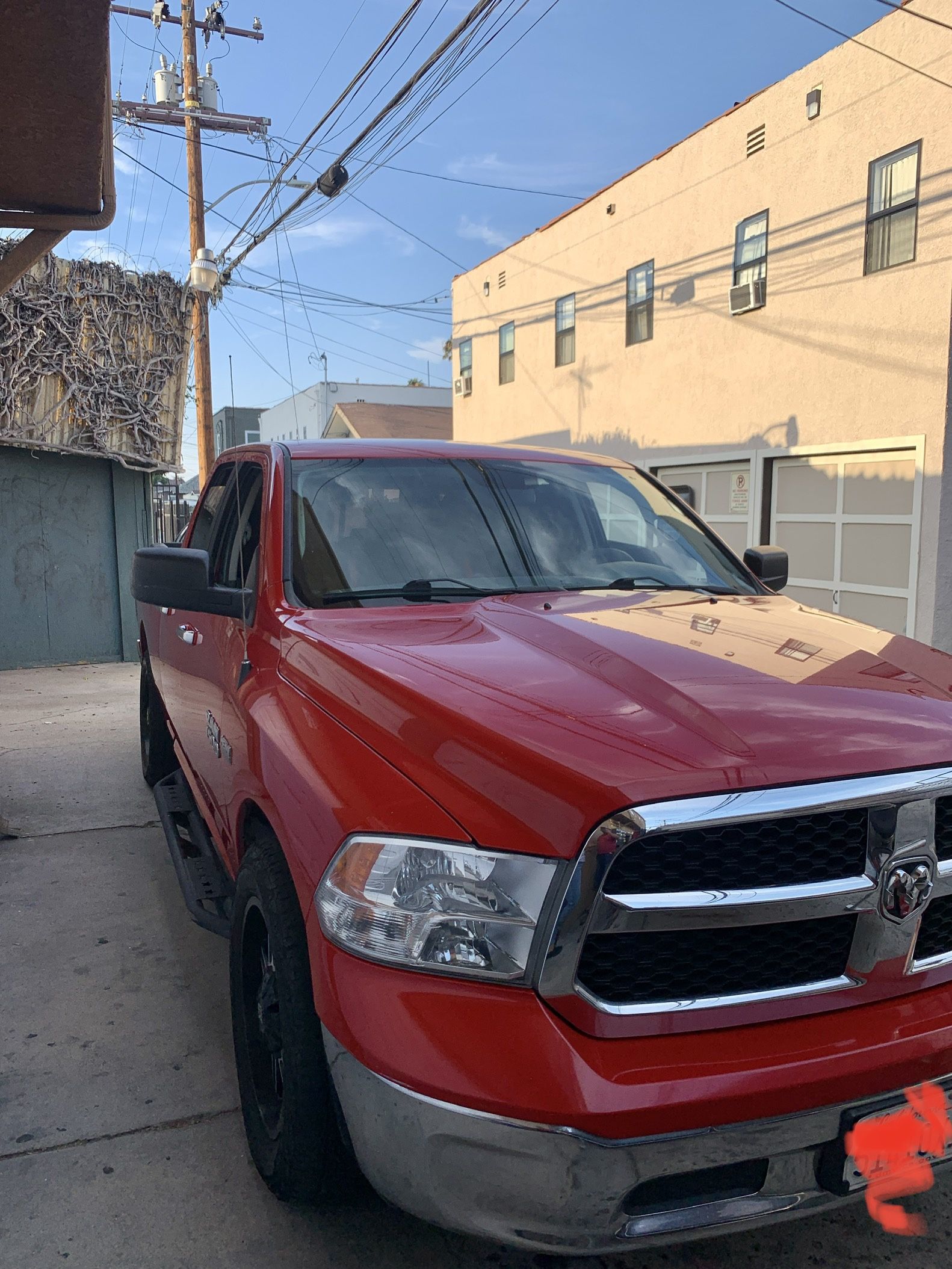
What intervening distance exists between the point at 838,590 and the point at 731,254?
4842 millimetres

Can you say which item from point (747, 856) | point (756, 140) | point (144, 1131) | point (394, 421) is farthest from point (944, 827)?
point (394, 421)

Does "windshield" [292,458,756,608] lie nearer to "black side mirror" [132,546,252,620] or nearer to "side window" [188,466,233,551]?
"black side mirror" [132,546,252,620]

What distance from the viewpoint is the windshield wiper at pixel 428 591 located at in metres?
2.87

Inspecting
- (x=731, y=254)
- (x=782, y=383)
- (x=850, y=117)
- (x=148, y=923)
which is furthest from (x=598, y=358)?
(x=148, y=923)

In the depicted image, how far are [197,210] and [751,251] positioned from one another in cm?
806

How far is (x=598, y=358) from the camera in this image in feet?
53.5

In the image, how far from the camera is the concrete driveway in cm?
223

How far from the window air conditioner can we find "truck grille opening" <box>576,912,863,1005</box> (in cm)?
1198

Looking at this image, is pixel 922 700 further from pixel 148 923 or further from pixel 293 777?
pixel 148 923

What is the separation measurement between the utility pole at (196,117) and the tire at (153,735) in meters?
9.10

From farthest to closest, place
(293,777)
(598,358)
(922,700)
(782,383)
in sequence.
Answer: (598,358)
(782,383)
(293,777)
(922,700)

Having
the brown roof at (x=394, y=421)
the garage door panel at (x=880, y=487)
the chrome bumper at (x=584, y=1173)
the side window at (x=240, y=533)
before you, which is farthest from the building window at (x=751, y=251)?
the brown roof at (x=394, y=421)

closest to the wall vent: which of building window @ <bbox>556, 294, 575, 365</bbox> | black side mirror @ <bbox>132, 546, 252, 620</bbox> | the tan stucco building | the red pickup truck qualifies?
the tan stucco building

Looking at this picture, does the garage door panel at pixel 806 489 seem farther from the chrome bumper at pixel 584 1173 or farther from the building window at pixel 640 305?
the chrome bumper at pixel 584 1173
